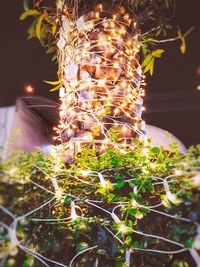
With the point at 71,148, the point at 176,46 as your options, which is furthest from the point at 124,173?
the point at 176,46

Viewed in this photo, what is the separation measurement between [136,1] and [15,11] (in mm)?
1128

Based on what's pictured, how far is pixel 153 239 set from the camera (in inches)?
42.2

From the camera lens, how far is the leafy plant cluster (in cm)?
97

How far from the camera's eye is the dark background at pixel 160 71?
2.59m

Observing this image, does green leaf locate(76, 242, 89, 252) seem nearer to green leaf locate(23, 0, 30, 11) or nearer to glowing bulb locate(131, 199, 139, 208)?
glowing bulb locate(131, 199, 139, 208)

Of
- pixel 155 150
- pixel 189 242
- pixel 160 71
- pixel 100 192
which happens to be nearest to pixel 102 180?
pixel 100 192

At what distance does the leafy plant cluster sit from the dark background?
0.71 meters

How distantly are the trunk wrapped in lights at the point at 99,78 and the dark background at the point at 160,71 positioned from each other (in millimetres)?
444

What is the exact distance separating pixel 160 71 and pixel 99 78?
1956 millimetres

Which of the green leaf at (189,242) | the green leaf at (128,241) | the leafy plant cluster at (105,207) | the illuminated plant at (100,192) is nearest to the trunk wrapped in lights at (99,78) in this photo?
the illuminated plant at (100,192)

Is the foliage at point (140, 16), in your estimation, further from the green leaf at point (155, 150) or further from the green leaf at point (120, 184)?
the green leaf at point (120, 184)

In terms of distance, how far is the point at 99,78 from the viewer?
1.83 m

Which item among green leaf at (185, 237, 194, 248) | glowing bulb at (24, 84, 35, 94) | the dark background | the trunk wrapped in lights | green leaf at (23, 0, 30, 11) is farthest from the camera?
glowing bulb at (24, 84, 35, 94)

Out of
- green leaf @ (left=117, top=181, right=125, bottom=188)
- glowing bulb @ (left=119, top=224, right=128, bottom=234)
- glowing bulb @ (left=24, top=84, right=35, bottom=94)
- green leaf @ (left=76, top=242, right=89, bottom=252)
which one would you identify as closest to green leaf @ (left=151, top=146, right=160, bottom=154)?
green leaf @ (left=117, top=181, right=125, bottom=188)
